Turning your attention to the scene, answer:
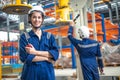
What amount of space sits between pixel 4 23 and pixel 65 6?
14886 mm

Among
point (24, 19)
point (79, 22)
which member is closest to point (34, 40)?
point (79, 22)

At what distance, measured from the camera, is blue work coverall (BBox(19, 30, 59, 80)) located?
2633 mm

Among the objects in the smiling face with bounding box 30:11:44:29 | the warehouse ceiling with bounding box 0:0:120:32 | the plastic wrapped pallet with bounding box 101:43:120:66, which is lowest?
the plastic wrapped pallet with bounding box 101:43:120:66

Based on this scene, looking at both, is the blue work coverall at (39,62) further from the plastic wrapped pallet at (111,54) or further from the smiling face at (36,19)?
the plastic wrapped pallet at (111,54)

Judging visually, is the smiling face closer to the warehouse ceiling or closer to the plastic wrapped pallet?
the plastic wrapped pallet

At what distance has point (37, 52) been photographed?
256 cm

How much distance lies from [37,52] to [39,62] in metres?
0.15

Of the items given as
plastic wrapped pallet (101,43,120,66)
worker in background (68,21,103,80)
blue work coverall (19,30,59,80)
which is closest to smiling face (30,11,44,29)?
blue work coverall (19,30,59,80)

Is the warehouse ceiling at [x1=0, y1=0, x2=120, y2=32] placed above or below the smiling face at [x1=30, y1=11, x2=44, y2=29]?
above

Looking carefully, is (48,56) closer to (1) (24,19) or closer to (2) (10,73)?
(2) (10,73)

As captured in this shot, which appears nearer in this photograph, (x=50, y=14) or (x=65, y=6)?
(x=65, y=6)

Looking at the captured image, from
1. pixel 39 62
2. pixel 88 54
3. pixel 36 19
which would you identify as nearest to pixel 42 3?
pixel 88 54

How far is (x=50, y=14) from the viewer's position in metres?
9.96

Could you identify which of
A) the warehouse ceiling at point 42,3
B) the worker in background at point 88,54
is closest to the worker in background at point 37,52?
the worker in background at point 88,54
